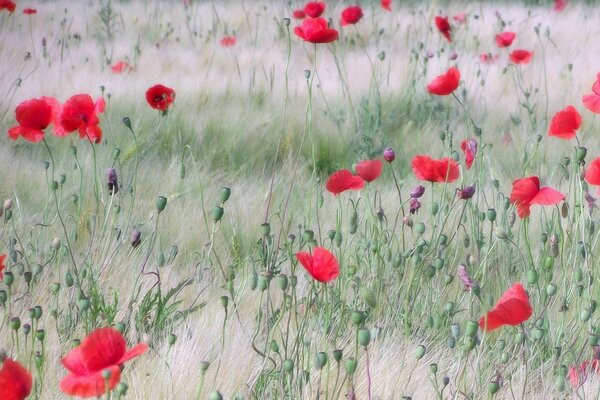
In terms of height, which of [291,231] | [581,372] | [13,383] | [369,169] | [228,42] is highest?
[13,383]

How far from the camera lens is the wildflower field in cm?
154

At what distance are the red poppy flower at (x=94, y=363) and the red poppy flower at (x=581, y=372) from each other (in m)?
0.77

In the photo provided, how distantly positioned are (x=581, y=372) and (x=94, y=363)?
90 cm

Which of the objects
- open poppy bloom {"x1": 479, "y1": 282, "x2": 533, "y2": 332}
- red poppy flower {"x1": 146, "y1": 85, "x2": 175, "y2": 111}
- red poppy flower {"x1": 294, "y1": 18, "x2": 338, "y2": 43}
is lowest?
red poppy flower {"x1": 146, "y1": 85, "x2": 175, "y2": 111}

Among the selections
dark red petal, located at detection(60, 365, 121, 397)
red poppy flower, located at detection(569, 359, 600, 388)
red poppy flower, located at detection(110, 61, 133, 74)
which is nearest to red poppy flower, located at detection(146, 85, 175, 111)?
red poppy flower, located at detection(569, 359, 600, 388)

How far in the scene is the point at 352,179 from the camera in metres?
1.85

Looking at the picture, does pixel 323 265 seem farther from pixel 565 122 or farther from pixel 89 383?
pixel 565 122

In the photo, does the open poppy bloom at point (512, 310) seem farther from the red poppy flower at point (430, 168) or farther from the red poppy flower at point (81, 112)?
the red poppy flower at point (81, 112)

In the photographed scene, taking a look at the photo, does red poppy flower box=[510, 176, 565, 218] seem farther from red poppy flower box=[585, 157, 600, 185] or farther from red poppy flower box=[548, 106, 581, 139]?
red poppy flower box=[548, 106, 581, 139]

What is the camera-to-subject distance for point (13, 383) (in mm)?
1082

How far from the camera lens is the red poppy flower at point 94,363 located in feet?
3.60

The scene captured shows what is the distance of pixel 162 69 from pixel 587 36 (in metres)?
2.47

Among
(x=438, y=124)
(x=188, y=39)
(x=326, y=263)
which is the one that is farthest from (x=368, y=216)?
(x=188, y=39)

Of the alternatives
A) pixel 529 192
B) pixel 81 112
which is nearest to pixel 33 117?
pixel 81 112
